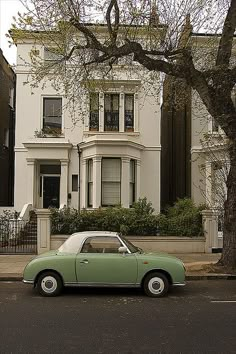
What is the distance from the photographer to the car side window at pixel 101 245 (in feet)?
33.5

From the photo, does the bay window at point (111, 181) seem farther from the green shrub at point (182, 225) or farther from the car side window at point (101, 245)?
the car side window at point (101, 245)

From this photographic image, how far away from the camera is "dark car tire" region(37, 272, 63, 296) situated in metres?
9.89

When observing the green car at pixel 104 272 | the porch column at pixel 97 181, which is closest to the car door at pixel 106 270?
the green car at pixel 104 272

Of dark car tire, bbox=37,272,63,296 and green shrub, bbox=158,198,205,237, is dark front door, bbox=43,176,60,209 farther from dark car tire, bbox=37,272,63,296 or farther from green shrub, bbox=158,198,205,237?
dark car tire, bbox=37,272,63,296

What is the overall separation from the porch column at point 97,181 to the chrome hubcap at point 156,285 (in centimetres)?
1214

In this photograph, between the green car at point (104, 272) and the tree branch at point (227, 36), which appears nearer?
the green car at point (104, 272)

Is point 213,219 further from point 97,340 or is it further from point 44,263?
point 97,340

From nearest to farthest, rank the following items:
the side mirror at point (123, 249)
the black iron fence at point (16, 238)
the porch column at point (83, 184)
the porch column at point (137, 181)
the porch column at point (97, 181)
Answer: the side mirror at point (123, 249) < the black iron fence at point (16, 238) < the porch column at point (97, 181) < the porch column at point (83, 184) < the porch column at point (137, 181)

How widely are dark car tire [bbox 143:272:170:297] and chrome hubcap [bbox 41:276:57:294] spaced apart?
1937 mm

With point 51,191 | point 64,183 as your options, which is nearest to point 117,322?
point 64,183

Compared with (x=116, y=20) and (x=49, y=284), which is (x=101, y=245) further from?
(x=116, y=20)

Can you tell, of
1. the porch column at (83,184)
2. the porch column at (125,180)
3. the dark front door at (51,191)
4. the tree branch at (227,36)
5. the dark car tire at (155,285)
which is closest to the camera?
the dark car tire at (155,285)

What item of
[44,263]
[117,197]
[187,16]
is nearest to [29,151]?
[117,197]

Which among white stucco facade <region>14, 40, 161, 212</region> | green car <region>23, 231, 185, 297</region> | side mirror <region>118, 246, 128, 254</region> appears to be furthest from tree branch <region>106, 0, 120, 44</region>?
white stucco facade <region>14, 40, 161, 212</region>
